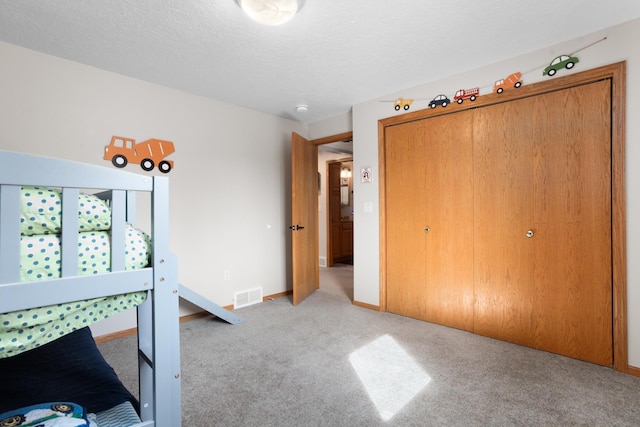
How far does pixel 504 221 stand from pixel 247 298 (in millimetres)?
2715

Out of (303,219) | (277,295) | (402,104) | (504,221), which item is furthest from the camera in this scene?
(277,295)

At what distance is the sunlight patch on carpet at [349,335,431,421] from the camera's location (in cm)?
166

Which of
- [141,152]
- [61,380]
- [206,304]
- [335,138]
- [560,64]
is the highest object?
[560,64]

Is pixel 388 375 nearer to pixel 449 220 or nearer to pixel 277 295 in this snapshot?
pixel 449 220

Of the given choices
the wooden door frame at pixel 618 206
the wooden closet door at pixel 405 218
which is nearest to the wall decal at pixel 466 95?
the wooden closet door at pixel 405 218

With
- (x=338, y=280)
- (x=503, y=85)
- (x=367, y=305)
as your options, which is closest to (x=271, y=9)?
(x=503, y=85)

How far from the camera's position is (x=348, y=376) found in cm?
191

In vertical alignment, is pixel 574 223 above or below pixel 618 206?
below

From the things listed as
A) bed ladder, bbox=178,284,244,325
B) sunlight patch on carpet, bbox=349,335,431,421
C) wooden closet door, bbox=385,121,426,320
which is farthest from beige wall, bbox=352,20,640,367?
bed ladder, bbox=178,284,244,325

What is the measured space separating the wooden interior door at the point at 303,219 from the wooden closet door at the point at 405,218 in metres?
1.02

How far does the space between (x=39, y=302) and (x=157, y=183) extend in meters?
0.44

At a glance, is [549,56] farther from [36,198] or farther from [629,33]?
[36,198]

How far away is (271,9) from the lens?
5.34 ft

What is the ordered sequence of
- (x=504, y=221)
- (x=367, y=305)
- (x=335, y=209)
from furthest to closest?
(x=335, y=209) < (x=367, y=305) < (x=504, y=221)
